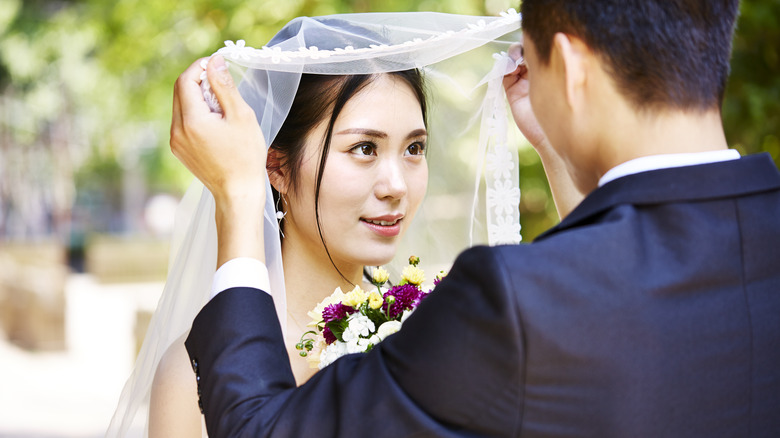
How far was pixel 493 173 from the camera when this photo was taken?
291 cm

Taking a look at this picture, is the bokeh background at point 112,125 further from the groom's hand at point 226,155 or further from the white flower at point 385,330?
the groom's hand at point 226,155

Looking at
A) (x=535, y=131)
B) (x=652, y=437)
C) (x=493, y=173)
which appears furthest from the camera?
(x=493, y=173)

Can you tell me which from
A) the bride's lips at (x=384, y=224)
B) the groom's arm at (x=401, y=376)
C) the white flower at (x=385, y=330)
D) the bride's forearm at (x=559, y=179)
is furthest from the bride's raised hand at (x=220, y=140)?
the bride's forearm at (x=559, y=179)

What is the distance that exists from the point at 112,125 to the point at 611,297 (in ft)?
44.8

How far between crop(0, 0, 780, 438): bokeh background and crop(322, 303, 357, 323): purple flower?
3.82 metres

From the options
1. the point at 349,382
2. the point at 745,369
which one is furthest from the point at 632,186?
the point at 349,382

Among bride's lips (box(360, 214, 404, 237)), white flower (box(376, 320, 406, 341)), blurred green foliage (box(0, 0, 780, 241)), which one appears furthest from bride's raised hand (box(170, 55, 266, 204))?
blurred green foliage (box(0, 0, 780, 241))

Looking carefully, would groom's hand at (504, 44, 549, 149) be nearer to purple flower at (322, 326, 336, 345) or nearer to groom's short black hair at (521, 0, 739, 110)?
purple flower at (322, 326, 336, 345)

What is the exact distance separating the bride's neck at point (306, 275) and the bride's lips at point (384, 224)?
251mm

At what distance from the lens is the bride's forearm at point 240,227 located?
1.70m

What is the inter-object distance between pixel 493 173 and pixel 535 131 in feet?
1.68

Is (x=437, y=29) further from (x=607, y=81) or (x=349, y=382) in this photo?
(x=349, y=382)

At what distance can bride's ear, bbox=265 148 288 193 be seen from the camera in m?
2.63

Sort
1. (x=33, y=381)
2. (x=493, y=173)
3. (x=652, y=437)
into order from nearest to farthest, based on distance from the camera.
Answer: (x=652, y=437), (x=493, y=173), (x=33, y=381)
